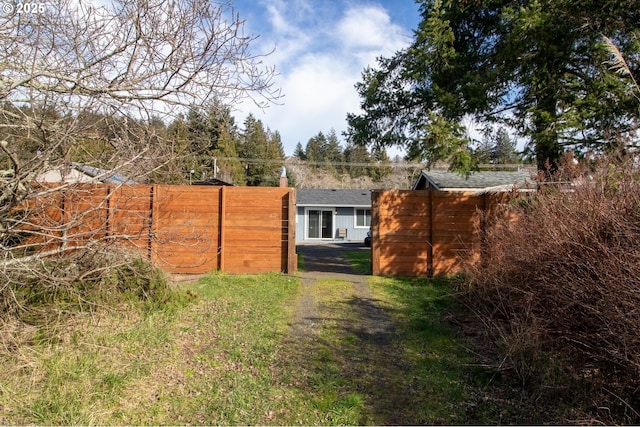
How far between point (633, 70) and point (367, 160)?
42.2 meters

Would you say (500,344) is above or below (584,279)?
below

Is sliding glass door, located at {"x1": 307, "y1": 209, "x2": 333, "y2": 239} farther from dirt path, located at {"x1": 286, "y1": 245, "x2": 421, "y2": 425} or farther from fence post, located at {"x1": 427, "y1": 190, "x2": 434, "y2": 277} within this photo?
dirt path, located at {"x1": 286, "y1": 245, "x2": 421, "y2": 425}

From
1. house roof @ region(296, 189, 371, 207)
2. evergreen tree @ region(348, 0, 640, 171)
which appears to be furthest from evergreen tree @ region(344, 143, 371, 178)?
evergreen tree @ region(348, 0, 640, 171)

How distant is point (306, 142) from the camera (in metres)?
59.5

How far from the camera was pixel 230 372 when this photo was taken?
344 cm

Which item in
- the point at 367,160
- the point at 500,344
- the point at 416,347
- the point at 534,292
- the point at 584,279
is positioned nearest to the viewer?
the point at 584,279

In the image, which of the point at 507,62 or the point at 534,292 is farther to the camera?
the point at 507,62

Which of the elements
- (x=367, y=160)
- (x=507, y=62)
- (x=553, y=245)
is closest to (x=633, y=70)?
(x=507, y=62)

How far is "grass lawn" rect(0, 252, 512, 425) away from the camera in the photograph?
2.73 metres

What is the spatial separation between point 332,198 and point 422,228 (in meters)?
15.4

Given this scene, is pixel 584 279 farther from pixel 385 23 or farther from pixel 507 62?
pixel 385 23

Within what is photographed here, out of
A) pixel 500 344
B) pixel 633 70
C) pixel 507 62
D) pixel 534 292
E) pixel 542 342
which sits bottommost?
pixel 500 344

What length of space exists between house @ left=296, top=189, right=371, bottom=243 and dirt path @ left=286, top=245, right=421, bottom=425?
1584cm

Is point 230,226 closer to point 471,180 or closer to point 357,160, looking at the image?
point 471,180
